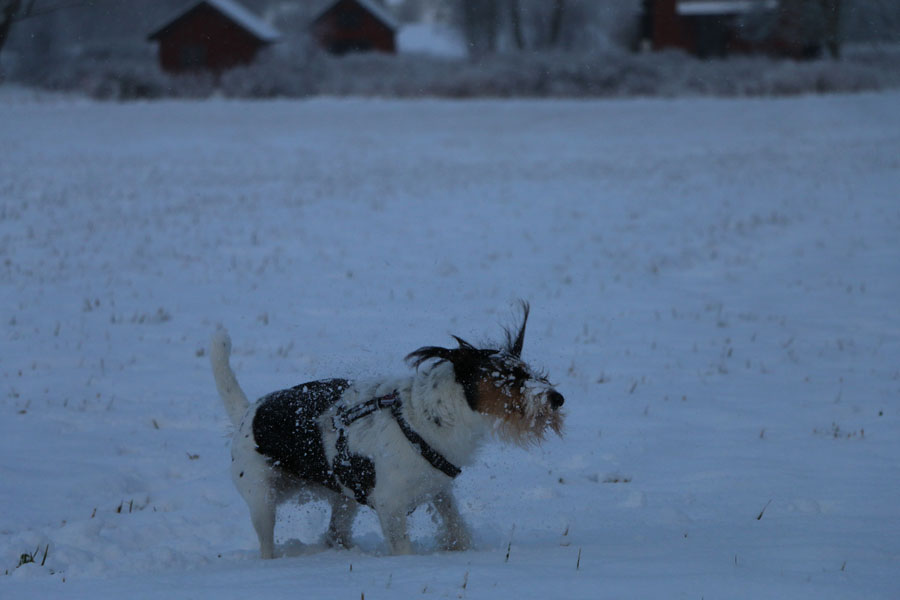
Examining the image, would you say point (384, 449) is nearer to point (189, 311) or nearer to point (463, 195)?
point (189, 311)

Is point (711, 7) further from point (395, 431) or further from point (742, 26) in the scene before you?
point (395, 431)

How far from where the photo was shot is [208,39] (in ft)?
161

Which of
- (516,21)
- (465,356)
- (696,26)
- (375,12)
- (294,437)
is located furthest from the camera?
(375,12)

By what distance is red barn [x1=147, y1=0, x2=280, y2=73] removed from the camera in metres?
48.7

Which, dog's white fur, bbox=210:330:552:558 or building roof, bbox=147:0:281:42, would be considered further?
building roof, bbox=147:0:281:42

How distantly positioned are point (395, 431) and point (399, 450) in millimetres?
96

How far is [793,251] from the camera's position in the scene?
12.7 metres

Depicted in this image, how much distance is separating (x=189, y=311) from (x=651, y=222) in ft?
28.2

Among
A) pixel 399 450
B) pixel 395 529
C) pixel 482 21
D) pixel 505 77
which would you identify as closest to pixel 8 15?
pixel 399 450

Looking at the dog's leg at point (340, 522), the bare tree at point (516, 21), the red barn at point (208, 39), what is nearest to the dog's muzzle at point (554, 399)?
the dog's leg at point (340, 522)

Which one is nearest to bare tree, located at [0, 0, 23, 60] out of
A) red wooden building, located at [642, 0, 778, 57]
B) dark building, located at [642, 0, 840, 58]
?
dark building, located at [642, 0, 840, 58]

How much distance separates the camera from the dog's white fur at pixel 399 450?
4066 mm

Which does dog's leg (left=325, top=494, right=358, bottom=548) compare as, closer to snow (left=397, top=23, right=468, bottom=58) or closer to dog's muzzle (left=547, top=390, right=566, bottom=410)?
dog's muzzle (left=547, top=390, right=566, bottom=410)

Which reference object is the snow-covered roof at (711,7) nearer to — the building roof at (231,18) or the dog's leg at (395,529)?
the building roof at (231,18)
